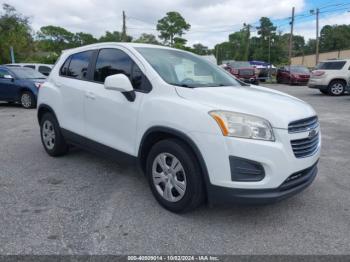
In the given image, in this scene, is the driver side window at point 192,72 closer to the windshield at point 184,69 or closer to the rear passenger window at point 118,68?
the windshield at point 184,69

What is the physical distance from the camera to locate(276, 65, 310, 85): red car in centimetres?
2288

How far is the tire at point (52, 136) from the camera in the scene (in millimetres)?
4977

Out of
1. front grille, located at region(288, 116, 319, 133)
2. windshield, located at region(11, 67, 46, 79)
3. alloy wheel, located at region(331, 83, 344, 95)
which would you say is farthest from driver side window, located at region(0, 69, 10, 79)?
alloy wheel, located at region(331, 83, 344, 95)

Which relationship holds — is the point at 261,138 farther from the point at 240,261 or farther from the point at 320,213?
the point at 320,213

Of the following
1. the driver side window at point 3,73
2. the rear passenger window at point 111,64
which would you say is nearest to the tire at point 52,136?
the rear passenger window at point 111,64

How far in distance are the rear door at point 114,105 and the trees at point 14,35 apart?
30.2m

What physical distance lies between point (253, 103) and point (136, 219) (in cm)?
161

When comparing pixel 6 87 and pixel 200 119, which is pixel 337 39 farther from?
pixel 200 119

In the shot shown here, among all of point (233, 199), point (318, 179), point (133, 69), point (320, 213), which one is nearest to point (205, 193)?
point (233, 199)

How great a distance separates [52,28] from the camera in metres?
81.3

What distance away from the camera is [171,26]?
250ft

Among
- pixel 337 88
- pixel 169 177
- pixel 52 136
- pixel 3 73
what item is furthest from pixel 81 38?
pixel 169 177

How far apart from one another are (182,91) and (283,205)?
1.68 meters

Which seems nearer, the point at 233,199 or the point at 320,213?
the point at 233,199
